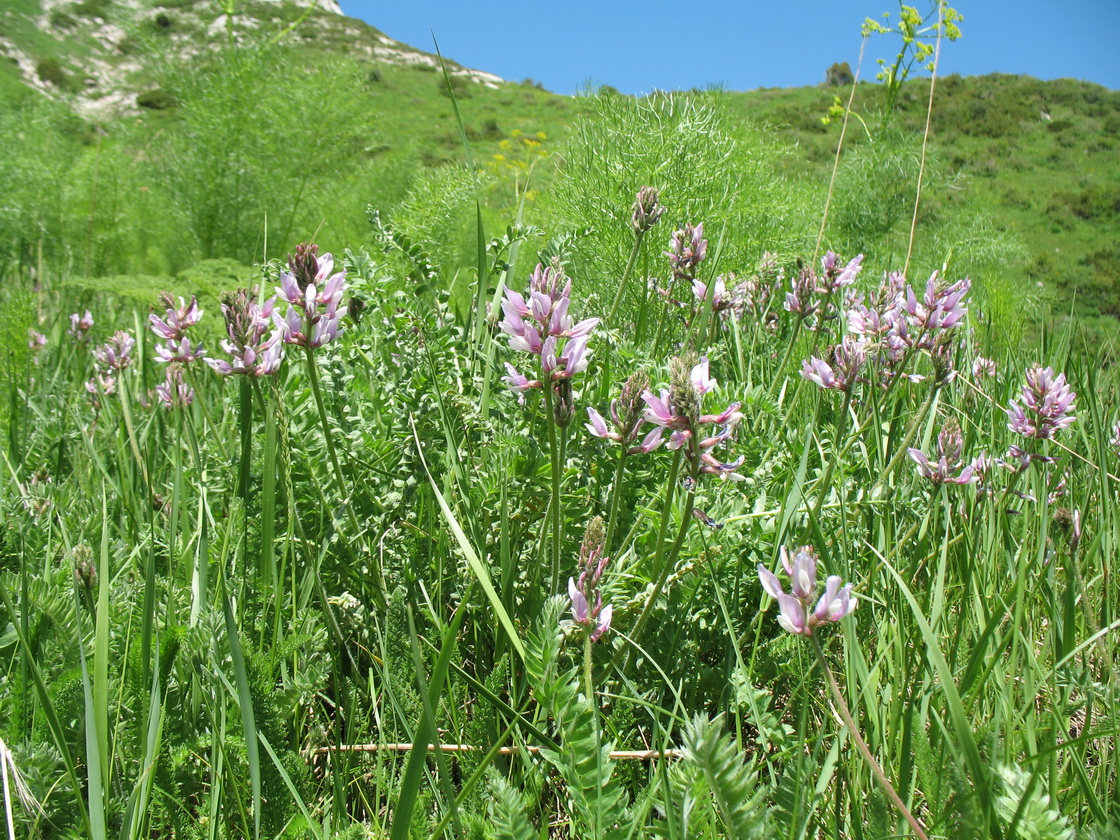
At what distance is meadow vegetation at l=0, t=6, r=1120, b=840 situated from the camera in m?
0.75

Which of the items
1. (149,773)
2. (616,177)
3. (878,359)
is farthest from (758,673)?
(616,177)

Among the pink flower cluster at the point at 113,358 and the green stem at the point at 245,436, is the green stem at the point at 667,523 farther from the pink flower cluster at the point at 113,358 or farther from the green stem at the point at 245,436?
the pink flower cluster at the point at 113,358

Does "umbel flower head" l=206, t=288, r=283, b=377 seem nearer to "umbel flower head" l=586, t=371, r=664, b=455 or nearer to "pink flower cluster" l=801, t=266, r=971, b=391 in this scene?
"umbel flower head" l=586, t=371, r=664, b=455

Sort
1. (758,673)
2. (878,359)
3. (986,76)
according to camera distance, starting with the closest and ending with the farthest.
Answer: (758,673) → (878,359) → (986,76)

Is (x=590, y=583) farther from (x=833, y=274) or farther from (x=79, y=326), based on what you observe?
(x=79, y=326)

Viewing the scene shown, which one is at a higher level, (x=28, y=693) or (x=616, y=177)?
(x=616, y=177)

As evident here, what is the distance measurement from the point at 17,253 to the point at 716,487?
5.86 m

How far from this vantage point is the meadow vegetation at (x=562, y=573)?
2.47ft

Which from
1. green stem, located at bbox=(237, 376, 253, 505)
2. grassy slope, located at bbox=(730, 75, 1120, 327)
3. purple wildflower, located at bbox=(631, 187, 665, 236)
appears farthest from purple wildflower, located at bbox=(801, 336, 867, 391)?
grassy slope, located at bbox=(730, 75, 1120, 327)

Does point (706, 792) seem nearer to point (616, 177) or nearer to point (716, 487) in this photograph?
point (716, 487)

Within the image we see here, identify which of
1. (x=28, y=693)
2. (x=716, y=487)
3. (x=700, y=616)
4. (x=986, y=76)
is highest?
(x=986, y=76)

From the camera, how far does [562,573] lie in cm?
117

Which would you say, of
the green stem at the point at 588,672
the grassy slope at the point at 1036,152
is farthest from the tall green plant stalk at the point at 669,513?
the grassy slope at the point at 1036,152

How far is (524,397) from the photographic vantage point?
4.37 feet
